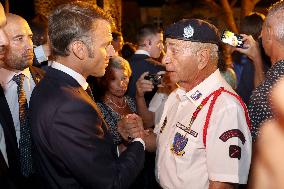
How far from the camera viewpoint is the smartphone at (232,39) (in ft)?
12.2

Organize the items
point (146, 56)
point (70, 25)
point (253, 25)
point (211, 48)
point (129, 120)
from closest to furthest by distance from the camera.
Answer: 1. point (70, 25)
2. point (211, 48)
3. point (129, 120)
4. point (253, 25)
5. point (146, 56)

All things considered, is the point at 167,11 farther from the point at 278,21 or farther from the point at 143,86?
the point at 278,21

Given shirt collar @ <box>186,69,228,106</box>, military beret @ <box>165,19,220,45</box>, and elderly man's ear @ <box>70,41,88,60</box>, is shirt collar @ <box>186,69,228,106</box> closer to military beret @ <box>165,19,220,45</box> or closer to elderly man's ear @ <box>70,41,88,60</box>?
military beret @ <box>165,19,220,45</box>

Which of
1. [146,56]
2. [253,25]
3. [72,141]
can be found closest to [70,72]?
[72,141]

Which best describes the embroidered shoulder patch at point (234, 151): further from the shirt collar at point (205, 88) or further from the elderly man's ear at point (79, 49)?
the elderly man's ear at point (79, 49)

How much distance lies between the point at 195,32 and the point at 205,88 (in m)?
0.39

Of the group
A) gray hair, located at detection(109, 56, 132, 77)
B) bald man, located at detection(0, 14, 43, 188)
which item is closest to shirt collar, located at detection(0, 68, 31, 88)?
bald man, located at detection(0, 14, 43, 188)

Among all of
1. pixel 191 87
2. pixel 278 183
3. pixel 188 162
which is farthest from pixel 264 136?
pixel 191 87

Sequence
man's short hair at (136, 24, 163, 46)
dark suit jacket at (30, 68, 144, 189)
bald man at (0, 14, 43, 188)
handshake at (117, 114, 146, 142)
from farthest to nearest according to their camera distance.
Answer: man's short hair at (136, 24, 163, 46)
bald man at (0, 14, 43, 188)
handshake at (117, 114, 146, 142)
dark suit jacket at (30, 68, 144, 189)

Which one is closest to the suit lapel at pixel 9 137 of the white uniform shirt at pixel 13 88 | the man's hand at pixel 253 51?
the white uniform shirt at pixel 13 88

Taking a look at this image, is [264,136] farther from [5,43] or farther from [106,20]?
[5,43]

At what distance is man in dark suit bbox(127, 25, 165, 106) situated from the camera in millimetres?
5324

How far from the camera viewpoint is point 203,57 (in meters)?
2.72

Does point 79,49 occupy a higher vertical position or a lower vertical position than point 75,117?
higher
